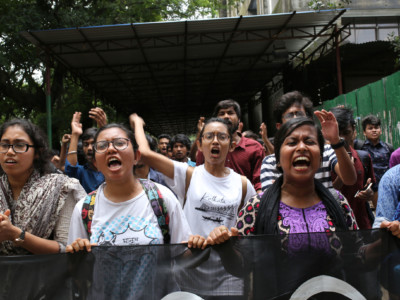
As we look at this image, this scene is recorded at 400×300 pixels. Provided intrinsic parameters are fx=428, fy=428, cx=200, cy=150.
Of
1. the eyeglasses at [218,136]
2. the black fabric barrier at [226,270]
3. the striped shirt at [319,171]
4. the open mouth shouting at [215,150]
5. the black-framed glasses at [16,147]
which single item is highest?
the eyeglasses at [218,136]

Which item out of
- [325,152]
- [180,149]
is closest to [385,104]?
[180,149]

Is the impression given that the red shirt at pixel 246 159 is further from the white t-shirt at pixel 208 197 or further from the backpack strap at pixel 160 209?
the backpack strap at pixel 160 209

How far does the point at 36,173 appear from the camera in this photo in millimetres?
2879

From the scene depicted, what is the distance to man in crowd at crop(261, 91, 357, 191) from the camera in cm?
292

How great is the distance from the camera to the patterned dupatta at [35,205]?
2646mm

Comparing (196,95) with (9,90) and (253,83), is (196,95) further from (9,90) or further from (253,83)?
(9,90)

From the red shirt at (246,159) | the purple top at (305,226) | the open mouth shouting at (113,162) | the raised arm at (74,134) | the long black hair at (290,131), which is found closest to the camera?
the purple top at (305,226)

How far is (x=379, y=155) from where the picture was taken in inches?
235

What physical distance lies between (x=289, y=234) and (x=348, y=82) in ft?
52.6

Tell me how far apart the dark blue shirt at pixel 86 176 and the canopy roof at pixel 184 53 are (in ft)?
25.3

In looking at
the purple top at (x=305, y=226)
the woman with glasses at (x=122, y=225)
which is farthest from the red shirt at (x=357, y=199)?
the woman with glasses at (x=122, y=225)

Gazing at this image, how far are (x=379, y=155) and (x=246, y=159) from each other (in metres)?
2.81

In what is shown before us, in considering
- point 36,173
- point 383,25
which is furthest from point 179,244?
point 383,25

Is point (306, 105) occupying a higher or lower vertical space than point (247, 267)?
higher
